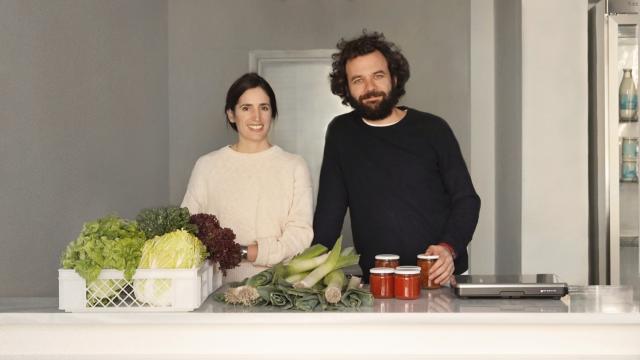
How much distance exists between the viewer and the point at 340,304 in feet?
6.52

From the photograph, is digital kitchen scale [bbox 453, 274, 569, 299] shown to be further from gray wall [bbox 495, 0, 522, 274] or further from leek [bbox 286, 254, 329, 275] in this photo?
gray wall [bbox 495, 0, 522, 274]

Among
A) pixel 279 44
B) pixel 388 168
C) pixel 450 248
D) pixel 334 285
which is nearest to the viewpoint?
pixel 334 285

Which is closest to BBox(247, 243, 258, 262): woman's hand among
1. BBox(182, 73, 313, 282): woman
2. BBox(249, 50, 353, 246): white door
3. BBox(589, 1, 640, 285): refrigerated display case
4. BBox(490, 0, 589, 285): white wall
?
BBox(182, 73, 313, 282): woman

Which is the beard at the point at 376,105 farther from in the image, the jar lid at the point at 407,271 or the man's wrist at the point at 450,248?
the jar lid at the point at 407,271

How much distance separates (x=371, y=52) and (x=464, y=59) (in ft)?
9.45

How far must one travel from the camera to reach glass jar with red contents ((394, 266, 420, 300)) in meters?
2.06

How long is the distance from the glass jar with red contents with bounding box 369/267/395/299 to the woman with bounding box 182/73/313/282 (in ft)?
1.88

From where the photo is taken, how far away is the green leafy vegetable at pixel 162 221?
2.03 metres

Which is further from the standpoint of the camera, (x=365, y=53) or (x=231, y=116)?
(x=365, y=53)

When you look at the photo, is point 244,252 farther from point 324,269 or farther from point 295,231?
point 324,269

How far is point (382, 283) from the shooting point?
2.10 m

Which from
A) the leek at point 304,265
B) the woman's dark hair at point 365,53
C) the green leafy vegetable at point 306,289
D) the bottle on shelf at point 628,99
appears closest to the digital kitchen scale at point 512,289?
the green leafy vegetable at point 306,289

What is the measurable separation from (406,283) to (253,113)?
1.00 m

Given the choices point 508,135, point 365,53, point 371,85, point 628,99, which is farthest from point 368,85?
point 628,99
